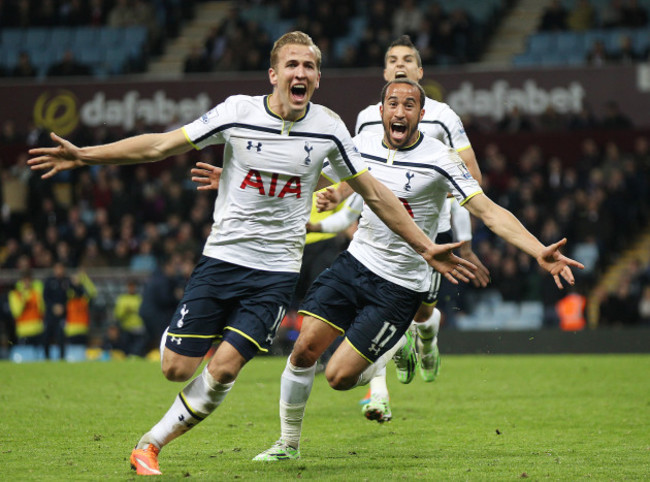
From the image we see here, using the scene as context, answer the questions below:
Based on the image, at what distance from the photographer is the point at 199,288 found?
6301 millimetres

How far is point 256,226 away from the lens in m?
6.35

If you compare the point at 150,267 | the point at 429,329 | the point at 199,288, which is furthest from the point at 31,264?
the point at 199,288

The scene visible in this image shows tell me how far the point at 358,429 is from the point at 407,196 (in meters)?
2.27

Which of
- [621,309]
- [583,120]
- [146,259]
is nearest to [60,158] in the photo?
[621,309]

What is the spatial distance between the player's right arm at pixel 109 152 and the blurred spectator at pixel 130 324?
13.3 meters

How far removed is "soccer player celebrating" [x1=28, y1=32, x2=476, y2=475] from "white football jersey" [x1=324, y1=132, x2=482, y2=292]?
0.98 meters

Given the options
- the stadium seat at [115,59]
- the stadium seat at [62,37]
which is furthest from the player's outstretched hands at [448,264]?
the stadium seat at [62,37]

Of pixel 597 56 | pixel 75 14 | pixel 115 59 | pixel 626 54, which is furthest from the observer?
pixel 75 14

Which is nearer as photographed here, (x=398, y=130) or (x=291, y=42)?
(x=291, y=42)

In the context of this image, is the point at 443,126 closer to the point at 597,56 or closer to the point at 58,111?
the point at 597,56

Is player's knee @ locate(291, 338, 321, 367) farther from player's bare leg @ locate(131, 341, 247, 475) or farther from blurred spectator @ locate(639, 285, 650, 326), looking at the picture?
blurred spectator @ locate(639, 285, 650, 326)

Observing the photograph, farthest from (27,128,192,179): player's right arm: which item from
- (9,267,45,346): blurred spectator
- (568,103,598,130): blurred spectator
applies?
(568,103,598,130): blurred spectator

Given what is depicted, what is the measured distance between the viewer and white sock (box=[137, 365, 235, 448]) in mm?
6113

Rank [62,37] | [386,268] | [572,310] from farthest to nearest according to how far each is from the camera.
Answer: [62,37] < [572,310] < [386,268]
